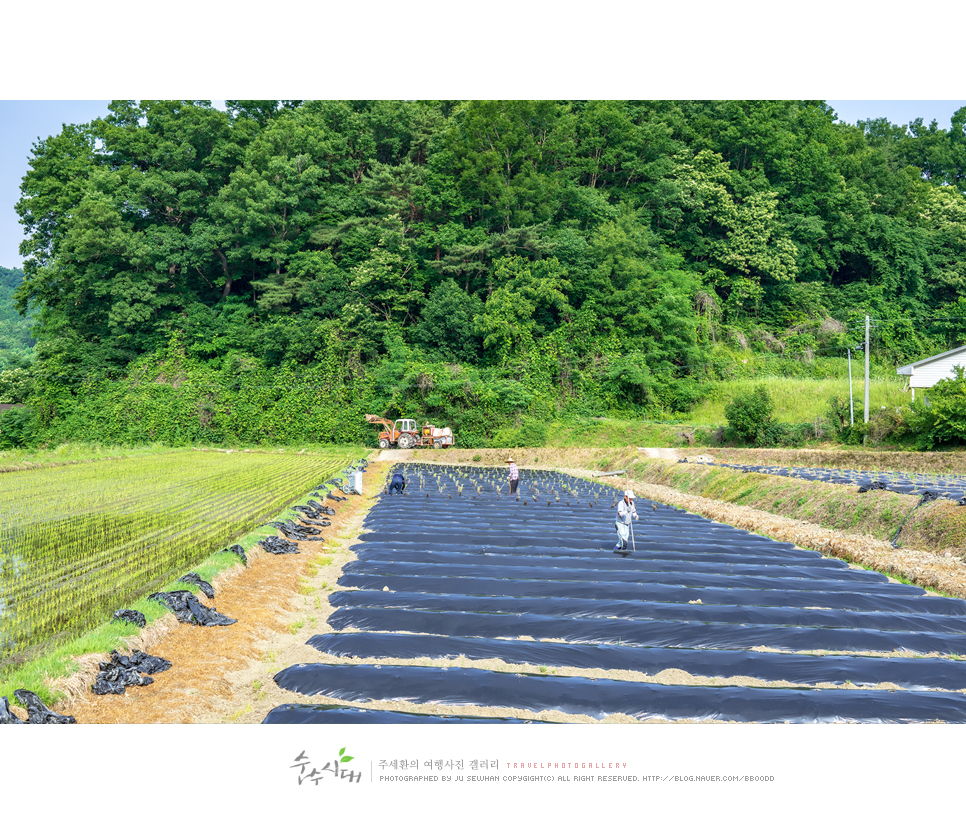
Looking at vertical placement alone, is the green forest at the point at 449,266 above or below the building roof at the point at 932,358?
above

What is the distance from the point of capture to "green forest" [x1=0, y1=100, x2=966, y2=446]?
36.6 m

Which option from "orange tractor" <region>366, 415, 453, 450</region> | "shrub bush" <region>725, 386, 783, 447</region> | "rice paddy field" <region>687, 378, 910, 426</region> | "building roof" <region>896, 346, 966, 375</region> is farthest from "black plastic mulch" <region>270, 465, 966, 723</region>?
"rice paddy field" <region>687, 378, 910, 426</region>

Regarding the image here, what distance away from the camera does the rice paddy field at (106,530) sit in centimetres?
684

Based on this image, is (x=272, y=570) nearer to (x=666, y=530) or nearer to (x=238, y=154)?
(x=666, y=530)

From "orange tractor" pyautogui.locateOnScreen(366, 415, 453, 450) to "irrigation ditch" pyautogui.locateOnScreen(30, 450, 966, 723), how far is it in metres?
21.2

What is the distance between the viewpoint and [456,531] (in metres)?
11.8

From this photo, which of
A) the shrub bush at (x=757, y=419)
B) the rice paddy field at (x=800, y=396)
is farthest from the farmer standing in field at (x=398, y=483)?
the rice paddy field at (x=800, y=396)

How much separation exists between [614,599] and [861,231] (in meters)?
45.2

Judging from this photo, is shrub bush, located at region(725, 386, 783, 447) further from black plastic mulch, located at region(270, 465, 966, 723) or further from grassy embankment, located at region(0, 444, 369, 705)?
grassy embankment, located at region(0, 444, 369, 705)

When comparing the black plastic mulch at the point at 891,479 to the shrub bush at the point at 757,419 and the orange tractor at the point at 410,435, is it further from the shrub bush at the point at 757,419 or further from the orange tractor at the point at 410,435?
the orange tractor at the point at 410,435

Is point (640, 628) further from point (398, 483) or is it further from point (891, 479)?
point (891, 479)

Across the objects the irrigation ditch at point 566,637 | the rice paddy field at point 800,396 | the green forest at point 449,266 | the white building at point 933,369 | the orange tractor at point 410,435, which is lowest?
the irrigation ditch at point 566,637

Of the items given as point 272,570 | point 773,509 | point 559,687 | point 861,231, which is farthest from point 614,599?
point 861,231

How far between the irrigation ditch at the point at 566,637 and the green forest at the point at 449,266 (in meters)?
22.8
